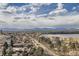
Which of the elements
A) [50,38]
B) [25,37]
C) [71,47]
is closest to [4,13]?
[25,37]

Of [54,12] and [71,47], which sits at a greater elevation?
[54,12]

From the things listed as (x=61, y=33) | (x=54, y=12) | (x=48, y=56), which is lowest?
(x=48, y=56)

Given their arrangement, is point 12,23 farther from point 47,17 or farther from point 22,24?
point 47,17

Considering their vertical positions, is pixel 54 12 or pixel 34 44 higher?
pixel 54 12

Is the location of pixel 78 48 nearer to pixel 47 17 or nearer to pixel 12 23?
pixel 47 17

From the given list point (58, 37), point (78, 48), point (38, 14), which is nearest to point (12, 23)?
point (38, 14)

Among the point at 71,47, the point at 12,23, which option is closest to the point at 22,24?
the point at 12,23

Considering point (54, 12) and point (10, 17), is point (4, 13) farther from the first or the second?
point (54, 12)

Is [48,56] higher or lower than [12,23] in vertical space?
lower
